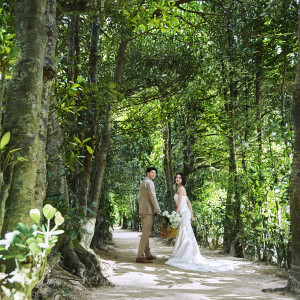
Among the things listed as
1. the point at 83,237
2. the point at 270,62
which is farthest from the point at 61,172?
the point at 270,62

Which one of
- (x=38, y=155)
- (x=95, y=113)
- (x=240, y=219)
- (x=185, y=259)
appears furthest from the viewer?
(x=240, y=219)

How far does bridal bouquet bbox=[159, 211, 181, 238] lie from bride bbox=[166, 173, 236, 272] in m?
0.33

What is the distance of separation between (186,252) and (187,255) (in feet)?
0.27

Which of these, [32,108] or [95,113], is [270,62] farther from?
[32,108]

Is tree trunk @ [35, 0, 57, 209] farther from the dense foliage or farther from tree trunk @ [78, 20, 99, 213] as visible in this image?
tree trunk @ [78, 20, 99, 213]

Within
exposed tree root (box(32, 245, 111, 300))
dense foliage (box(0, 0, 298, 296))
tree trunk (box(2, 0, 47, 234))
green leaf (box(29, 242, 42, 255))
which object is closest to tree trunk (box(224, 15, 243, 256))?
dense foliage (box(0, 0, 298, 296))

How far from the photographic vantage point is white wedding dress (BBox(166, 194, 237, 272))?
7.05 metres

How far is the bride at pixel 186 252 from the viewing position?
23.3 feet

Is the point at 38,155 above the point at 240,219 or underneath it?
above

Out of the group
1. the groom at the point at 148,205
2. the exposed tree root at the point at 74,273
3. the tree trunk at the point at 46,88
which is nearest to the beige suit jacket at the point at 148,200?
the groom at the point at 148,205

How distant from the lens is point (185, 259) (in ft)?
25.0

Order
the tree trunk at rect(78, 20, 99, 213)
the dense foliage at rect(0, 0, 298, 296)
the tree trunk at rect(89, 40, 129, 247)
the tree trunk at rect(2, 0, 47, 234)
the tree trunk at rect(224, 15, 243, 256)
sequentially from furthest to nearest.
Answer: the tree trunk at rect(224, 15, 243, 256), the tree trunk at rect(89, 40, 129, 247), the tree trunk at rect(78, 20, 99, 213), the dense foliage at rect(0, 0, 298, 296), the tree trunk at rect(2, 0, 47, 234)

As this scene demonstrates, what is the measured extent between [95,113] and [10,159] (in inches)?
186

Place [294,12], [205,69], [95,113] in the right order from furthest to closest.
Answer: [205,69] < [95,113] < [294,12]
